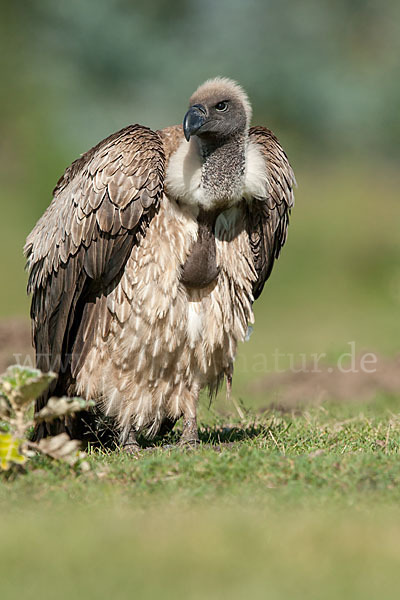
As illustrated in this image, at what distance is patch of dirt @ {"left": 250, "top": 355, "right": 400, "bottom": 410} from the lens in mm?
9531

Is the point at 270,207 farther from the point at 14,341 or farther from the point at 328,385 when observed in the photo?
the point at 14,341

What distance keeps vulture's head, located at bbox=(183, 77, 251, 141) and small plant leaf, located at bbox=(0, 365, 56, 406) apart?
223cm

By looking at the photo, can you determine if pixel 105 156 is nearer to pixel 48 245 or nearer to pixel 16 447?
pixel 48 245

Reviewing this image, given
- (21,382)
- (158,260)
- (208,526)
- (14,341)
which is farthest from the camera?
(14,341)

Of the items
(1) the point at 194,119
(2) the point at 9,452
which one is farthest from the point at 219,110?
(2) the point at 9,452

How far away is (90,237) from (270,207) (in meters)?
1.40

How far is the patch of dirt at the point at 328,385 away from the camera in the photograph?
31.3ft

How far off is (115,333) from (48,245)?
875 mm

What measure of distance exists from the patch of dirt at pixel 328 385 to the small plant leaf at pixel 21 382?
165 inches

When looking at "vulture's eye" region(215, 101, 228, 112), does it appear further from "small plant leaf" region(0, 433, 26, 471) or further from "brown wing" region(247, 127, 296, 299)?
"small plant leaf" region(0, 433, 26, 471)

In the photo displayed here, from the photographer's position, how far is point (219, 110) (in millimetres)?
6504

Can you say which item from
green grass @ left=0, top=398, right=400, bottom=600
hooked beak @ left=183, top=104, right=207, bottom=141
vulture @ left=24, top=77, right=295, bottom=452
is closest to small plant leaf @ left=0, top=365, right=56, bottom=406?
green grass @ left=0, top=398, right=400, bottom=600

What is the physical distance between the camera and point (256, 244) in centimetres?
691

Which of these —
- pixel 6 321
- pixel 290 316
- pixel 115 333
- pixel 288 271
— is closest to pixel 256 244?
pixel 115 333
